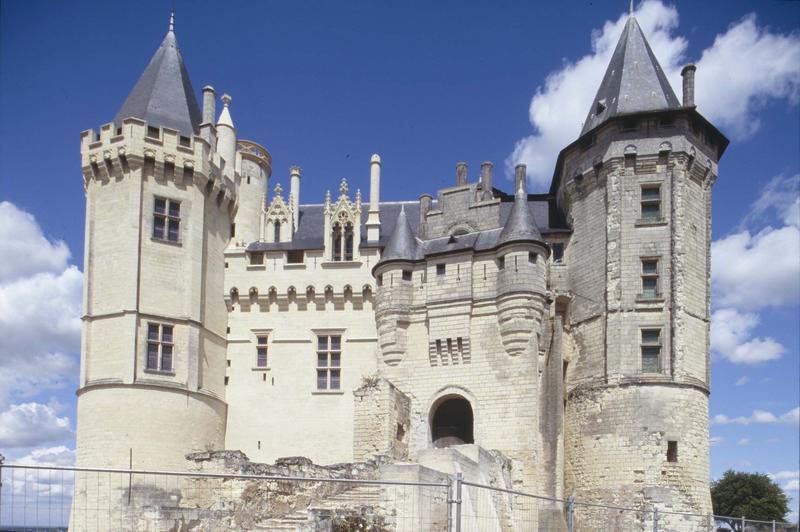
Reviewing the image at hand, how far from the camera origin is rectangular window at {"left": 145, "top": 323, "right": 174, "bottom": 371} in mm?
25875

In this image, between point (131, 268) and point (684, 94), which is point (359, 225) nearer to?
point (131, 268)

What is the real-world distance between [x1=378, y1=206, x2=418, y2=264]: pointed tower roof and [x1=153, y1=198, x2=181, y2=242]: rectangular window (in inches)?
279

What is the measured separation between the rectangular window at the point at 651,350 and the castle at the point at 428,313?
1.9 inches

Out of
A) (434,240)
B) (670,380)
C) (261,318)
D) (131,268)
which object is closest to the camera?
(670,380)

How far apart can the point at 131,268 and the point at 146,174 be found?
127 inches

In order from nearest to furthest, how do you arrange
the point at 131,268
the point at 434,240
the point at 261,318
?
the point at 131,268 → the point at 434,240 → the point at 261,318

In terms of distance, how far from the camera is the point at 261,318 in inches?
1171

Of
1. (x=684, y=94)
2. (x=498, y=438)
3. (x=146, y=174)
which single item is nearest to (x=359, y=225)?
(x=146, y=174)

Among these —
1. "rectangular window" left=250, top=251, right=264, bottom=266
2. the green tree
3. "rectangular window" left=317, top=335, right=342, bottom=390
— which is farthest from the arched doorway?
the green tree

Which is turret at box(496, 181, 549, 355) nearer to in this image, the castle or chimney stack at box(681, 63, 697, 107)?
the castle

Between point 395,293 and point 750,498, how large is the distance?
24.1 meters

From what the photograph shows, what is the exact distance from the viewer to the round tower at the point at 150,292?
25.0 metres

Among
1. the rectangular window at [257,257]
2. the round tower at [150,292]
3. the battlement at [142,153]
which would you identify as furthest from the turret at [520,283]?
the battlement at [142,153]

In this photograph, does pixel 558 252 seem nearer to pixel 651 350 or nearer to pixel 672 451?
pixel 651 350
